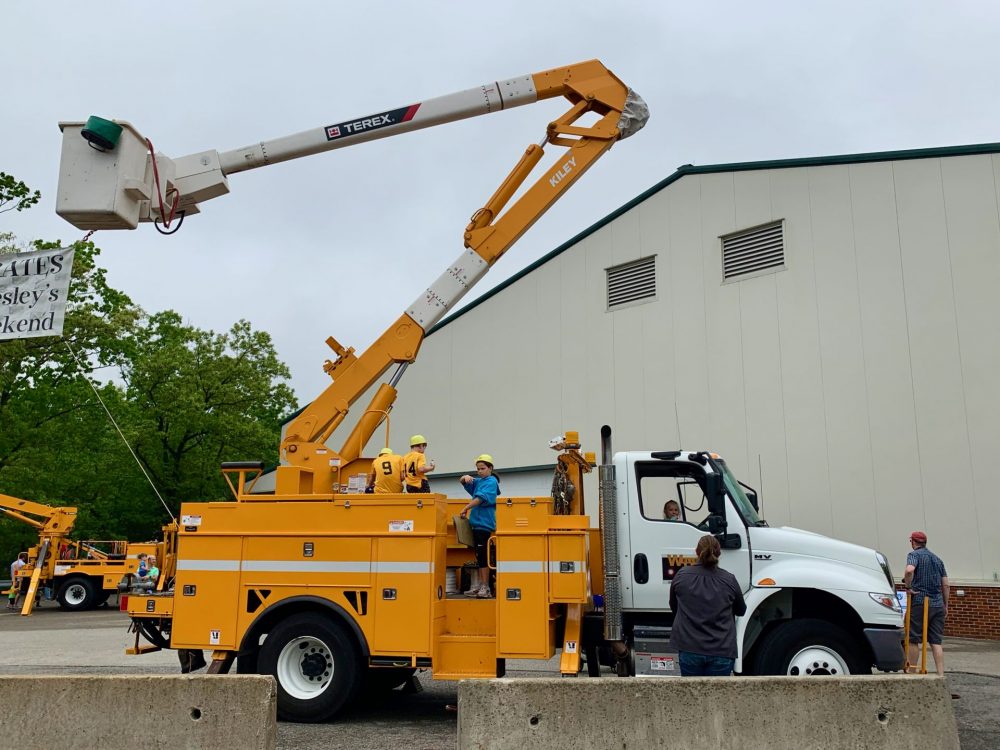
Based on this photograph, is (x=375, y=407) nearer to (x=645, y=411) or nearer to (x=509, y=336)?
(x=645, y=411)

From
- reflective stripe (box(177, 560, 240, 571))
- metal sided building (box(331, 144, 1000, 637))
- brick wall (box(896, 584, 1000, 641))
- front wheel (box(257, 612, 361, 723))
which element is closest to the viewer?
front wheel (box(257, 612, 361, 723))

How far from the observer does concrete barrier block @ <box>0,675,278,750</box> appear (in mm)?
5477

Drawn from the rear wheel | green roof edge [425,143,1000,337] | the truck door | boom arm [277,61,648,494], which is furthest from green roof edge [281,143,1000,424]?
the rear wheel

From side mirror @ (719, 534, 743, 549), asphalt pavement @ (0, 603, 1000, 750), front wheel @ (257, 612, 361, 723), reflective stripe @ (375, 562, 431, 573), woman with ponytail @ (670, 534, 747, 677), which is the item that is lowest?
asphalt pavement @ (0, 603, 1000, 750)

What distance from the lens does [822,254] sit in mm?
17734

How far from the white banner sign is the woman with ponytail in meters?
6.44

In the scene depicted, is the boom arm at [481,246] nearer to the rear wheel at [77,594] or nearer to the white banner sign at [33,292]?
the white banner sign at [33,292]

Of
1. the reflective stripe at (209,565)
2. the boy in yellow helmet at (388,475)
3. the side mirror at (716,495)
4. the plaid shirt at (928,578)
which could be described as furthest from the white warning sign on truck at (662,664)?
the reflective stripe at (209,565)

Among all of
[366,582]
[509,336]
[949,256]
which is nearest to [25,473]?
[509,336]

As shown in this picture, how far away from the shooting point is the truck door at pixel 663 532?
834 cm

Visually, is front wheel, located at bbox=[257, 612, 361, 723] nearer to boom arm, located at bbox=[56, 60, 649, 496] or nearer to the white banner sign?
boom arm, located at bbox=[56, 60, 649, 496]

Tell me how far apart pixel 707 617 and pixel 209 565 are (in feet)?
16.7

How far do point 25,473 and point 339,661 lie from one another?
24653 millimetres

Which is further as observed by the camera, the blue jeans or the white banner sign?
the white banner sign
